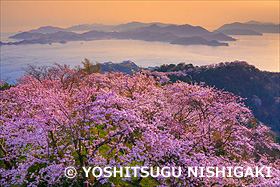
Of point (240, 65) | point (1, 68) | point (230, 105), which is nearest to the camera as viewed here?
point (230, 105)

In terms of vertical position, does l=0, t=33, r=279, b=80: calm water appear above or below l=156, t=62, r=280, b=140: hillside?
above

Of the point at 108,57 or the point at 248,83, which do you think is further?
the point at 108,57

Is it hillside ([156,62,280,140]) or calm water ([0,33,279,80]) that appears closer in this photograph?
hillside ([156,62,280,140])

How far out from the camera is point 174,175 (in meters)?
7.38

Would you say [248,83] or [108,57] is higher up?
[108,57]

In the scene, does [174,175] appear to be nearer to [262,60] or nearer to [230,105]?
[230,105]

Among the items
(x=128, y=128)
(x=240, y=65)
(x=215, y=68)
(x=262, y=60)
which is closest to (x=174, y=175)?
(x=128, y=128)

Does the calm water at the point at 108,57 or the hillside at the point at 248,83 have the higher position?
the calm water at the point at 108,57

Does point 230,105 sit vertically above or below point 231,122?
above

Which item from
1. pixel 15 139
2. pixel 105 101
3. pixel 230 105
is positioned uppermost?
pixel 105 101

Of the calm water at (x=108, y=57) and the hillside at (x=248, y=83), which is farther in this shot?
the calm water at (x=108, y=57)

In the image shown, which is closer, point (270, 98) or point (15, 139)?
point (15, 139)

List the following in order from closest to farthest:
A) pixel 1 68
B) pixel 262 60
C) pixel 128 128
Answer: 1. pixel 128 128
2. pixel 1 68
3. pixel 262 60

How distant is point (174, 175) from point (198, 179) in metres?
0.99
